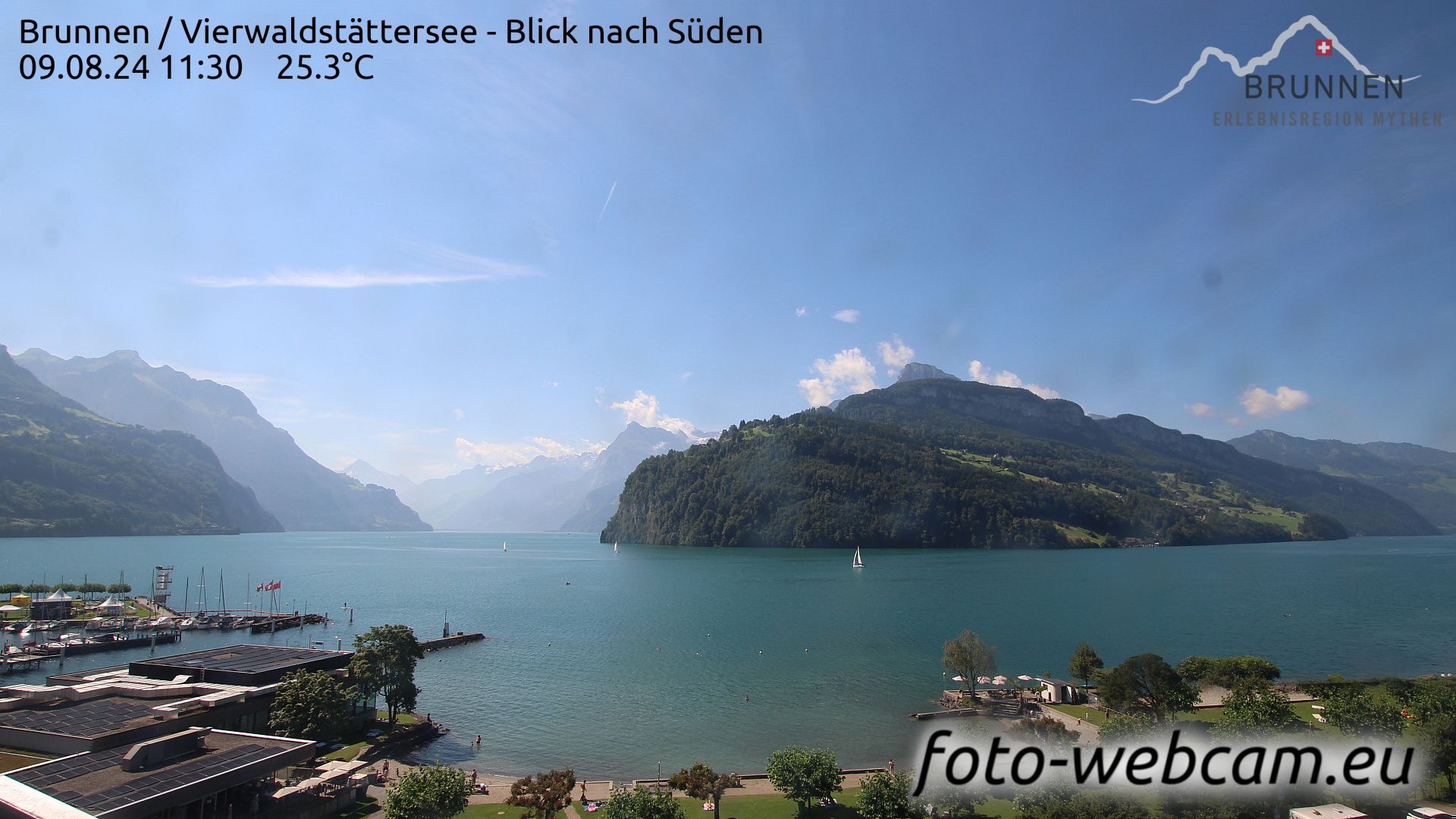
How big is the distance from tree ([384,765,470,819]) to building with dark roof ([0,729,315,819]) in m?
4.88

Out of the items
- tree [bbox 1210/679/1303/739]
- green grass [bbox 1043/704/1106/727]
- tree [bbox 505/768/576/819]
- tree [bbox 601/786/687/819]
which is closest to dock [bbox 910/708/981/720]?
green grass [bbox 1043/704/1106/727]

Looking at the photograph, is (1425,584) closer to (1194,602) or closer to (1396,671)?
(1194,602)

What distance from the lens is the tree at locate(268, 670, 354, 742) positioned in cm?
3378

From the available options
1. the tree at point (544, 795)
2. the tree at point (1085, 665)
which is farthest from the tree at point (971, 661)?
the tree at point (544, 795)

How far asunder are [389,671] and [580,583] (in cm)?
8277

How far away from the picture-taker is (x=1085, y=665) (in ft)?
147

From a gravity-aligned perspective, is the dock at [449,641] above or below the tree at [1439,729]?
below

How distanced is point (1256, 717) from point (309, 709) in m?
42.8

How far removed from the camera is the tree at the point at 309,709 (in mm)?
33781

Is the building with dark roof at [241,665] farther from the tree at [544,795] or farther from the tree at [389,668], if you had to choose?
the tree at [544,795]

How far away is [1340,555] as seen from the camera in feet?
534

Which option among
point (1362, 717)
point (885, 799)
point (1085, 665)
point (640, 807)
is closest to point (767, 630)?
point (1085, 665)

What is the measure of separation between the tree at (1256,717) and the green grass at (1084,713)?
8.98m

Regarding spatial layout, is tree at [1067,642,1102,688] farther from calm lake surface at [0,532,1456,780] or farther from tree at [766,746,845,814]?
tree at [766,746,845,814]
